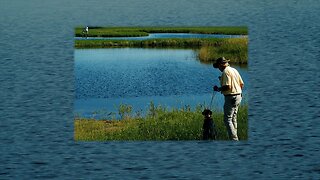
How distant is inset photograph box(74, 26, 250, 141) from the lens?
52.6 feet

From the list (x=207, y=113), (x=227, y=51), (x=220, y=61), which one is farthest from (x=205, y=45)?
(x=207, y=113)

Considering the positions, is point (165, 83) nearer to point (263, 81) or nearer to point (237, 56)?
point (237, 56)

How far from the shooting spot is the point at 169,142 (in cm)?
1595

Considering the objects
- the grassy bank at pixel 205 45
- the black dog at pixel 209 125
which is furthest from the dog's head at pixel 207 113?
the grassy bank at pixel 205 45

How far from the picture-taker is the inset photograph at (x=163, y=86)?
52.6ft

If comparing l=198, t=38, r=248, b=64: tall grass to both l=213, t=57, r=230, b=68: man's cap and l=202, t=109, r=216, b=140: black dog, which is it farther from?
l=202, t=109, r=216, b=140: black dog

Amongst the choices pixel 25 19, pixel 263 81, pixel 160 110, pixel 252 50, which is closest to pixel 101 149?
pixel 160 110

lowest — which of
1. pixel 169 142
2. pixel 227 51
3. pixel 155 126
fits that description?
pixel 169 142

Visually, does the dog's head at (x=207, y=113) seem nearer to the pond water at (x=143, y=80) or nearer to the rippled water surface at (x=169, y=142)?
the pond water at (x=143, y=80)

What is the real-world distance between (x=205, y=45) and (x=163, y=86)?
96cm

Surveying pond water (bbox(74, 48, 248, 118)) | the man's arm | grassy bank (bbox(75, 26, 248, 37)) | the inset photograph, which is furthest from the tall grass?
the man's arm

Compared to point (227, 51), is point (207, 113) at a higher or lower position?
lower

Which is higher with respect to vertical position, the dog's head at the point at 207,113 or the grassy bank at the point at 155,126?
the dog's head at the point at 207,113

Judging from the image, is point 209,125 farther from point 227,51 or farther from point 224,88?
point 227,51
